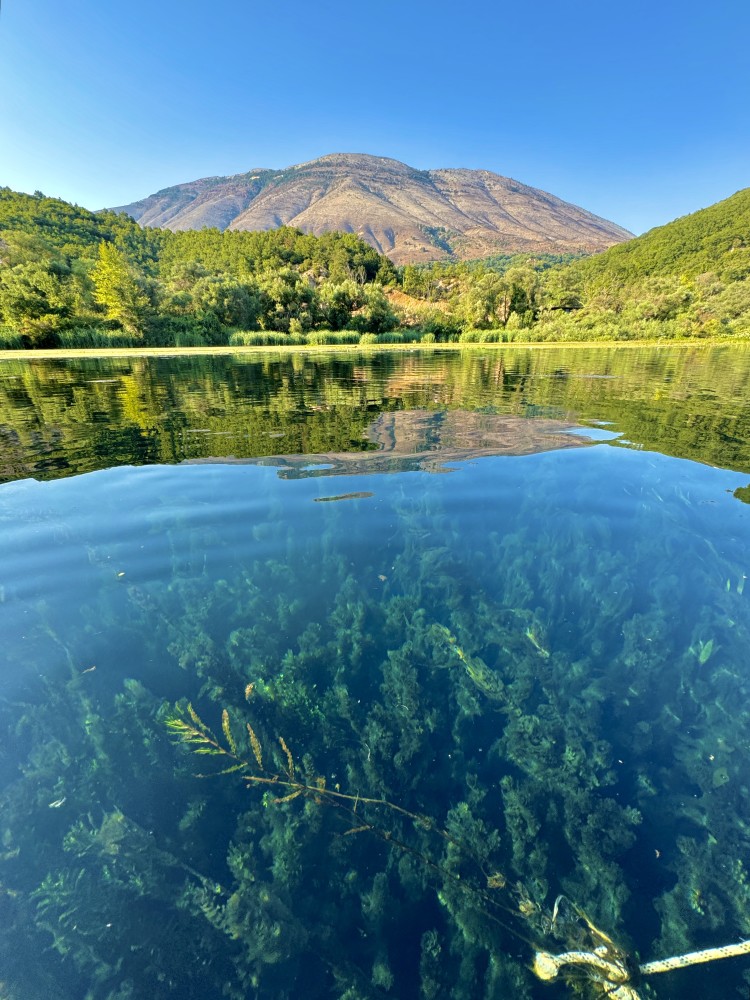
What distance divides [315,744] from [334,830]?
1.96ft

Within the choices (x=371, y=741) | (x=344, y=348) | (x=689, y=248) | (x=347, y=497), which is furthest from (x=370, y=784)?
(x=689, y=248)

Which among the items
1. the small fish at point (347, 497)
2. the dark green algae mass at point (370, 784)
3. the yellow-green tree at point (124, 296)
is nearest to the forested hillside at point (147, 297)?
the yellow-green tree at point (124, 296)

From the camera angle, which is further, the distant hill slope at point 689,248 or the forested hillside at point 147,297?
the distant hill slope at point 689,248

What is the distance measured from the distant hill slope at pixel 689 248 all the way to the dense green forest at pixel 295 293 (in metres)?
0.86

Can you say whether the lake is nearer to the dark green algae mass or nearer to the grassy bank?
the dark green algae mass

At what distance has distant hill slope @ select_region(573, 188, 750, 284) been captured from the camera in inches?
5123

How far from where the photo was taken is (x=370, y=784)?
3014 millimetres

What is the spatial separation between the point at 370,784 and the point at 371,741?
1.01ft

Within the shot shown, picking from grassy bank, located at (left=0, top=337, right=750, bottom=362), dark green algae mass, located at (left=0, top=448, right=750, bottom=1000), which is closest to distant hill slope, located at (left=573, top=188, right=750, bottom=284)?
grassy bank, located at (left=0, top=337, right=750, bottom=362)

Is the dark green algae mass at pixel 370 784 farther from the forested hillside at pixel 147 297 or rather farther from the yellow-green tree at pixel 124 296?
the yellow-green tree at pixel 124 296

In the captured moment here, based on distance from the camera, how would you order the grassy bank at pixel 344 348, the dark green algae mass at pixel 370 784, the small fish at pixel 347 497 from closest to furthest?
1. the dark green algae mass at pixel 370 784
2. the small fish at pixel 347 497
3. the grassy bank at pixel 344 348

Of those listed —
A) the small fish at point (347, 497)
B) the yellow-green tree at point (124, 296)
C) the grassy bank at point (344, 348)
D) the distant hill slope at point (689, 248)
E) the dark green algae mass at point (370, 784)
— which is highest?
the distant hill slope at point (689, 248)

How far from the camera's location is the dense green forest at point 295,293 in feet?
185

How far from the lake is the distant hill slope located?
14994 centimetres
